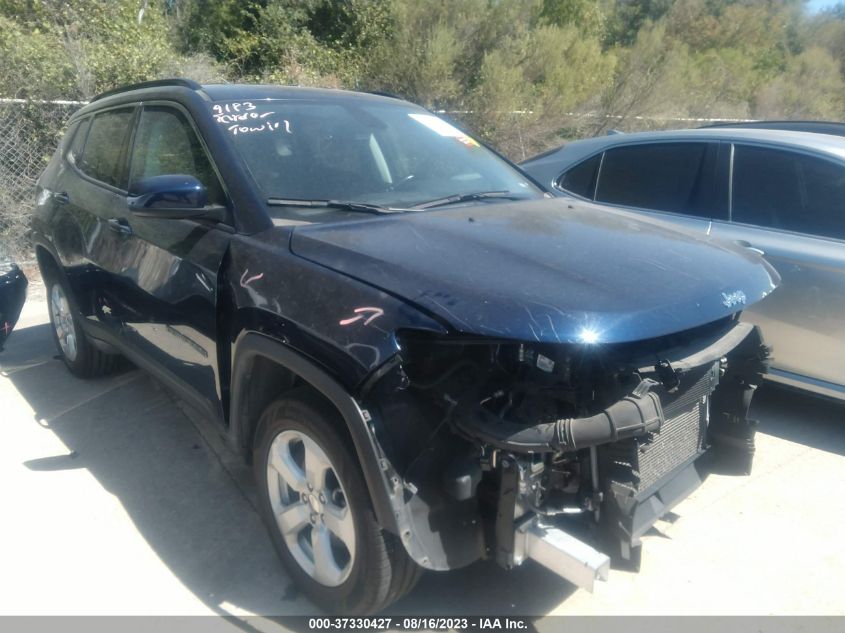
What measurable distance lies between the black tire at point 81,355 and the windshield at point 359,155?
6.88 feet

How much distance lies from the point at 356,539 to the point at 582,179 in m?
3.61

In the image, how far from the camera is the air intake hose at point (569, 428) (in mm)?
1981

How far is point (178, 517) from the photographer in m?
3.24

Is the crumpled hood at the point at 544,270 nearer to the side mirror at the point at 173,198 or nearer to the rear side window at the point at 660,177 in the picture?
the side mirror at the point at 173,198

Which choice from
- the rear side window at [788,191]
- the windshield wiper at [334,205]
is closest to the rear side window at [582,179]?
the rear side window at [788,191]

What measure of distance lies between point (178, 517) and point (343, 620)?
1183mm

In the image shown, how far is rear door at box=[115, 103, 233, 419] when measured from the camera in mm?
2848

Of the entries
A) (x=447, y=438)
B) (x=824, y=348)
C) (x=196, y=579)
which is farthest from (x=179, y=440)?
(x=824, y=348)

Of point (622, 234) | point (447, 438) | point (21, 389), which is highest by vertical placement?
point (622, 234)

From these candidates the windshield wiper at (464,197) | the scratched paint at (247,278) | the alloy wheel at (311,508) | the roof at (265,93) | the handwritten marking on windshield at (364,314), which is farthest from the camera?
the roof at (265,93)

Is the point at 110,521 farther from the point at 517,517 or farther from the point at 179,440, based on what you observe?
the point at 517,517

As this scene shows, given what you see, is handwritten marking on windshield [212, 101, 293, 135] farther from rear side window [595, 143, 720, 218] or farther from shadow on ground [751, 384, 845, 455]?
shadow on ground [751, 384, 845, 455]

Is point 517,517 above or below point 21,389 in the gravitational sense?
above

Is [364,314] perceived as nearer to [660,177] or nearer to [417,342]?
[417,342]
